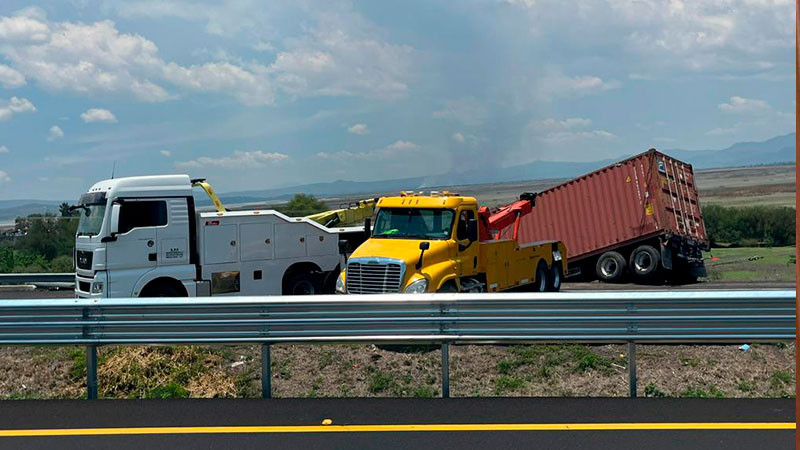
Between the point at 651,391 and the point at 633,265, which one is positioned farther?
the point at 633,265

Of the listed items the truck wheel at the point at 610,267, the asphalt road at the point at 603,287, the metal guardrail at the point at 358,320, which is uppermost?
the metal guardrail at the point at 358,320

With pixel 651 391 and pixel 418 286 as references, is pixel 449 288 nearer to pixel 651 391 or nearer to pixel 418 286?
pixel 418 286

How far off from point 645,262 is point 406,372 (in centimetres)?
1640

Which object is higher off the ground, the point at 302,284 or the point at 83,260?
the point at 83,260

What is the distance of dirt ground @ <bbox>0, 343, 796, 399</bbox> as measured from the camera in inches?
351

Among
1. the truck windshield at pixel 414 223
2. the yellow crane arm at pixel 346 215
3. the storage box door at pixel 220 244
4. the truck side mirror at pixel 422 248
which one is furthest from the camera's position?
the yellow crane arm at pixel 346 215

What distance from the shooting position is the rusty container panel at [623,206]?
24359 mm

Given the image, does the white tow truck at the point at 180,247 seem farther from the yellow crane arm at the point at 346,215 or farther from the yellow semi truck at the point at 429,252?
the yellow semi truck at the point at 429,252

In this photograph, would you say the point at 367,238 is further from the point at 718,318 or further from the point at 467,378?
the point at 718,318

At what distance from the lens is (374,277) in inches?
576

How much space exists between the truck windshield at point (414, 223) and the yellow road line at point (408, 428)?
28.3 feet

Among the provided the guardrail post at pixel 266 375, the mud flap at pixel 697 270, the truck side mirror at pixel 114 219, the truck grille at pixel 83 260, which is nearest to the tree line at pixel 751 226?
the mud flap at pixel 697 270

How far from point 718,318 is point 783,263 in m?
21.1

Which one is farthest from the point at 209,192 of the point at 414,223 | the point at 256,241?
the point at 414,223
